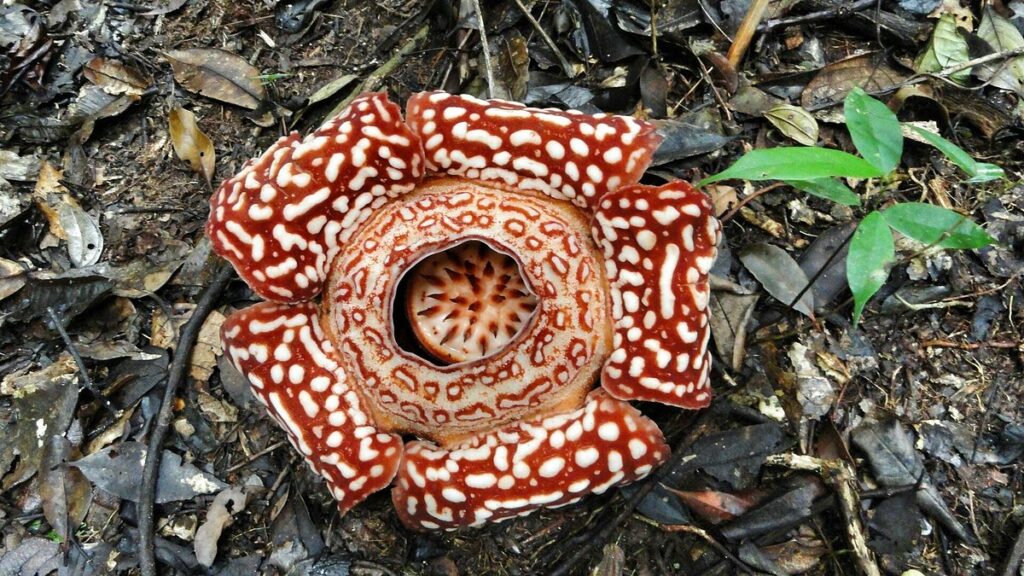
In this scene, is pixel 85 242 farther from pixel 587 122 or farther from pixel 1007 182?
pixel 1007 182

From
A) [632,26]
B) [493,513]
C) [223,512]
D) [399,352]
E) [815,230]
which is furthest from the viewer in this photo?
[632,26]

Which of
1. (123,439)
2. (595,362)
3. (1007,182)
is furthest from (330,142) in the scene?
(1007,182)

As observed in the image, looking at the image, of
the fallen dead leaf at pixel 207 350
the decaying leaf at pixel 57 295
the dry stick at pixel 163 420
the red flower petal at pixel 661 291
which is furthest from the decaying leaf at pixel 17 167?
the red flower petal at pixel 661 291

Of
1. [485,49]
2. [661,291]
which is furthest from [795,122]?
[485,49]

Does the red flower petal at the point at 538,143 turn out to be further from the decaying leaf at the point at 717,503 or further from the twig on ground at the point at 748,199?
the decaying leaf at the point at 717,503

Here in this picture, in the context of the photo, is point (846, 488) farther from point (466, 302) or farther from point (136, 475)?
point (136, 475)

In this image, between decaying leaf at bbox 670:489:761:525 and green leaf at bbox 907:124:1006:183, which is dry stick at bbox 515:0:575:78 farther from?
decaying leaf at bbox 670:489:761:525

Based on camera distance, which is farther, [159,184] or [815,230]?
[159,184]

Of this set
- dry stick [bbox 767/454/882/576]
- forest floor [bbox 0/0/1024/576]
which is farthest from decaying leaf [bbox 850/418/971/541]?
dry stick [bbox 767/454/882/576]
